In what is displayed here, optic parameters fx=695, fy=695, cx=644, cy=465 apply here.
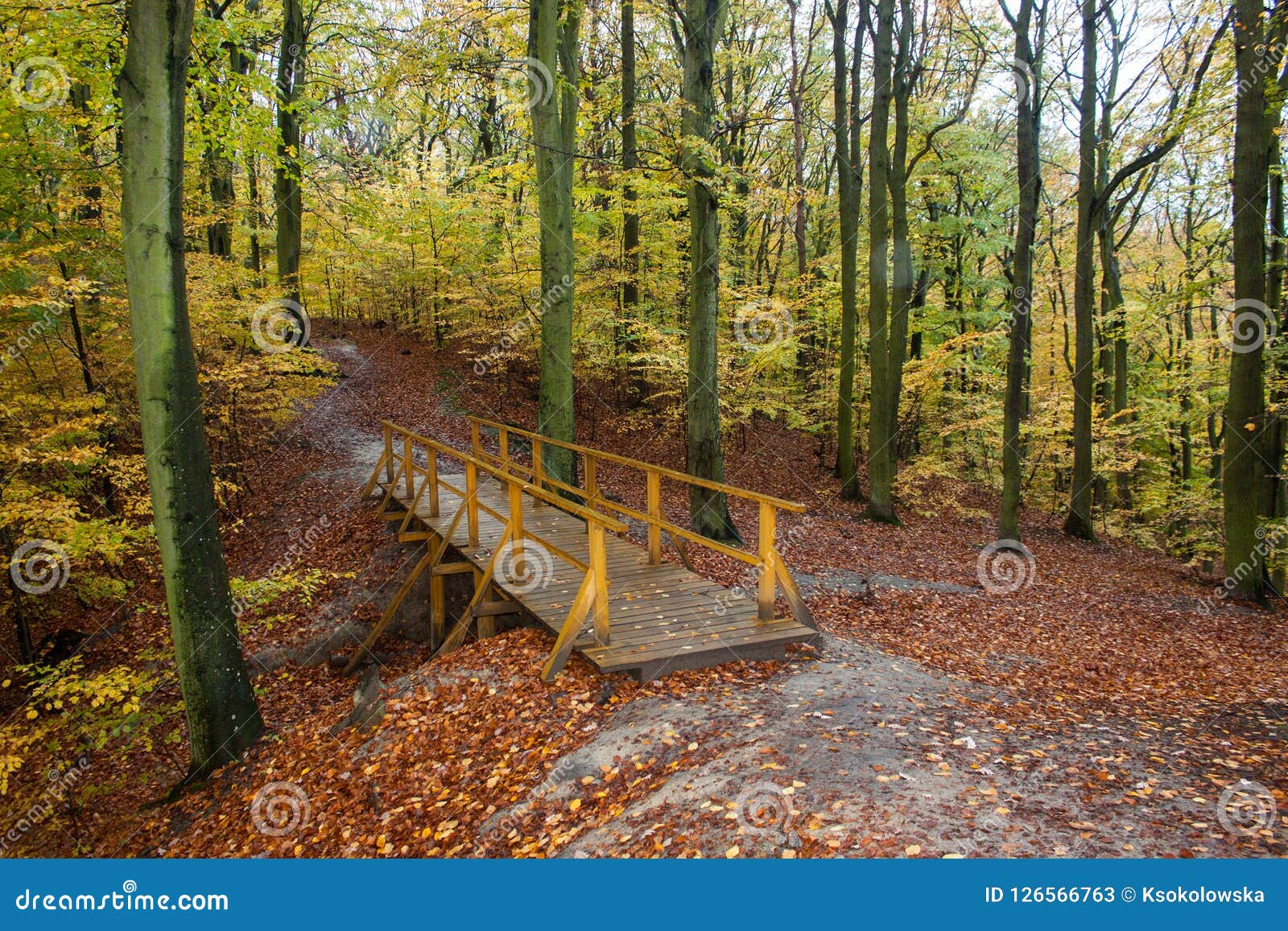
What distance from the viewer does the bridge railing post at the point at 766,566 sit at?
5758mm

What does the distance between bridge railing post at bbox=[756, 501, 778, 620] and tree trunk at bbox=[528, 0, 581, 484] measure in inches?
190

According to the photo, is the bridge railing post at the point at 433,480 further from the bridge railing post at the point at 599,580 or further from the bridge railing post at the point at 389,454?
the bridge railing post at the point at 599,580

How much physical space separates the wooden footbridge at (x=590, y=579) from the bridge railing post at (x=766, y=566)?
0.01 metres

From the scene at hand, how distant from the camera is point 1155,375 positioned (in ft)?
66.3

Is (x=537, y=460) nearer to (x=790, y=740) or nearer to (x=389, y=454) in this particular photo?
(x=389, y=454)

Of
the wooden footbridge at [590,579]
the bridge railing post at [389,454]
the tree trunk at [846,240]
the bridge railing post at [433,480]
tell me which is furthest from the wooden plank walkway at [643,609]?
the tree trunk at [846,240]

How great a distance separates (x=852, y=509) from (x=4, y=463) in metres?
13.8

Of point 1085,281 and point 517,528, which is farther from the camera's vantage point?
point 1085,281

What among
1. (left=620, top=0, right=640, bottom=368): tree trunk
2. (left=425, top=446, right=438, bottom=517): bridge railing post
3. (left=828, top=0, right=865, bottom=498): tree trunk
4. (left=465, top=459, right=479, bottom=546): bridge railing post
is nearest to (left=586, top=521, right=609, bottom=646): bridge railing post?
(left=465, top=459, right=479, bottom=546): bridge railing post

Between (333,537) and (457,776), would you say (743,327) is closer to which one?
(333,537)

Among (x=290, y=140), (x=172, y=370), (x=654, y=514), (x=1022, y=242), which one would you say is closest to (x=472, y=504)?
(x=654, y=514)

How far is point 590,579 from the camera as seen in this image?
18.0 feet

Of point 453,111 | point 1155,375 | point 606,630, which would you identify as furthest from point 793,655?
point 453,111

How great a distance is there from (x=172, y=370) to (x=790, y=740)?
5.30 m
